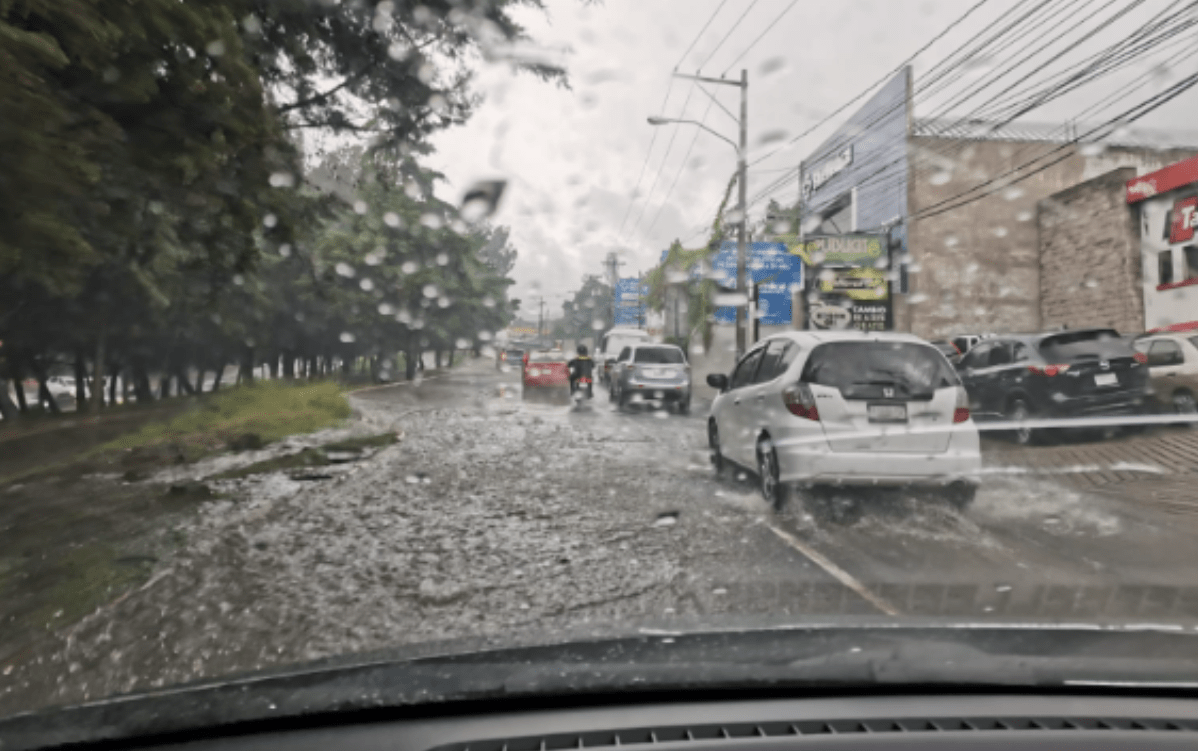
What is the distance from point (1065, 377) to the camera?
38.3ft

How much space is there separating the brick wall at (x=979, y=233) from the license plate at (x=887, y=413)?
24.5 m

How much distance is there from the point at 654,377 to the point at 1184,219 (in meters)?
13.4

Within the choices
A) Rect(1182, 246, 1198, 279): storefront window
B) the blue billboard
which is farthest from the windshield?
the blue billboard

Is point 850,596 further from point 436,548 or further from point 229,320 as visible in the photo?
point 229,320

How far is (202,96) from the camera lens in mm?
6238

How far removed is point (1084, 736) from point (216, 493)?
9.01 meters

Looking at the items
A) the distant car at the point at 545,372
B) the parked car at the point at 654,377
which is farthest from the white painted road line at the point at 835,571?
the distant car at the point at 545,372

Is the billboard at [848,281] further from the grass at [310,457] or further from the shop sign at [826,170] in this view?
the grass at [310,457]

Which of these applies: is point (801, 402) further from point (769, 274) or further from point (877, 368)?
point (769, 274)

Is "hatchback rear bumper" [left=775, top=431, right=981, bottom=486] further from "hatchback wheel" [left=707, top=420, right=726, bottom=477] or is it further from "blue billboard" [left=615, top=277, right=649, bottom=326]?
"blue billboard" [left=615, top=277, right=649, bottom=326]

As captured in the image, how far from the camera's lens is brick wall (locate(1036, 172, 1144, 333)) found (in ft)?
76.6

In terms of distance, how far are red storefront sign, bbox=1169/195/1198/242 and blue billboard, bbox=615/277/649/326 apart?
98.6ft

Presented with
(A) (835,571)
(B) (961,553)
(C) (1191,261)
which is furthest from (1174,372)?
(C) (1191,261)

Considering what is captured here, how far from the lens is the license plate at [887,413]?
6.99 meters
